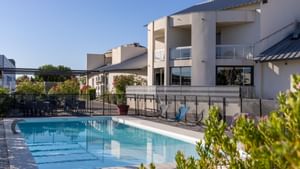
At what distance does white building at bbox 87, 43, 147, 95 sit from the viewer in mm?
36850

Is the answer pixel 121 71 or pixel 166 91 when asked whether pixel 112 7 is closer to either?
pixel 166 91

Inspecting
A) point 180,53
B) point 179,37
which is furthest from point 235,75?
point 179,37

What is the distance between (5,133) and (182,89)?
44.3 feet

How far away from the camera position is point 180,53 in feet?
87.4

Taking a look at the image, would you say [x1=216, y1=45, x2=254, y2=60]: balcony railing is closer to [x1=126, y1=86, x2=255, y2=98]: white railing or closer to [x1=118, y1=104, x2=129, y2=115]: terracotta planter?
[x1=126, y1=86, x2=255, y2=98]: white railing

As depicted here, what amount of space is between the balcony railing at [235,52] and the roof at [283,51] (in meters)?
0.91

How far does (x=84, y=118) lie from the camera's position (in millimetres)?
20609

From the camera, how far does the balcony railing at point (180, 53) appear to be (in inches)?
1026

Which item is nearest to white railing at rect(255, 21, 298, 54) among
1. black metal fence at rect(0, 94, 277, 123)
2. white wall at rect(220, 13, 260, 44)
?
white wall at rect(220, 13, 260, 44)

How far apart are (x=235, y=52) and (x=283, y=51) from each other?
10.6 ft

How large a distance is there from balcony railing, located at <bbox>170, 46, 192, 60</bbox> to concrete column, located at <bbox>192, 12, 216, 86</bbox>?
529 mm

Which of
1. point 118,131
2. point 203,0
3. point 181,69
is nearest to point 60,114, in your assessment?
point 118,131

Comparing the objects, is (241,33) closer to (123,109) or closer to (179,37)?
(179,37)

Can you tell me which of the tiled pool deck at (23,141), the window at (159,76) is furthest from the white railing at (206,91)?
the tiled pool deck at (23,141)
